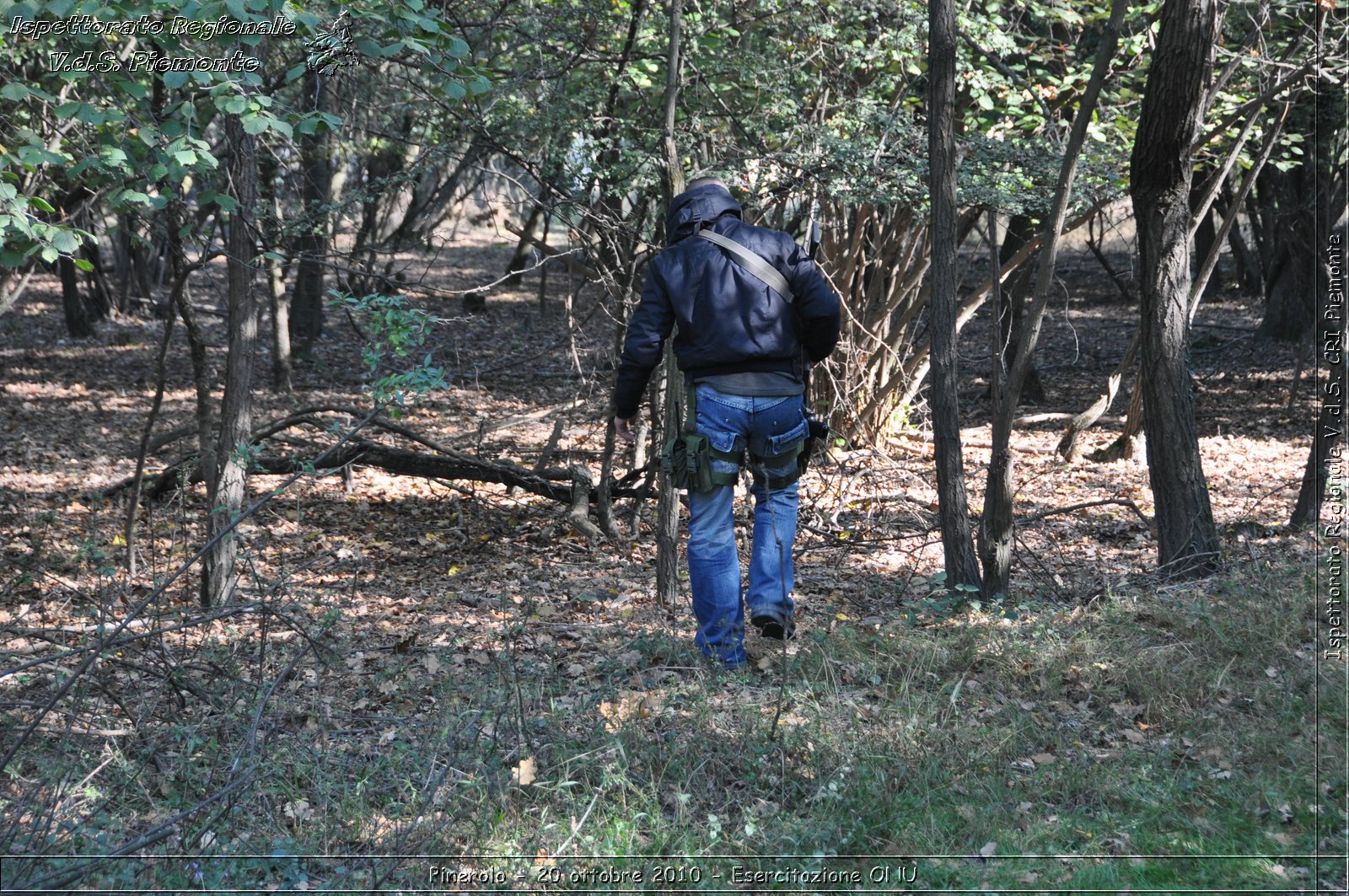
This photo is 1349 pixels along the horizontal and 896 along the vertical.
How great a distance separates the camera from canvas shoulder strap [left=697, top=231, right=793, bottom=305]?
476cm

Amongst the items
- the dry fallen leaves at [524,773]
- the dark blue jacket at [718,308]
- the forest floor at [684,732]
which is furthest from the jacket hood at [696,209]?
the dry fallen leaves at [524,773]

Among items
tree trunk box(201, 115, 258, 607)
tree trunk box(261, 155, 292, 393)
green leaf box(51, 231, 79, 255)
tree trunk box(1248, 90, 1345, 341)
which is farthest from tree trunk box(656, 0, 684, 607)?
tree trunk box(261, 155, 292, 393)

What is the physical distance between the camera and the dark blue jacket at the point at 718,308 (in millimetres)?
4734

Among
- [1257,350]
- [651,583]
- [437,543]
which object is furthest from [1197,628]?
[1257,350]

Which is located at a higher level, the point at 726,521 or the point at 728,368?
the point at 728,368

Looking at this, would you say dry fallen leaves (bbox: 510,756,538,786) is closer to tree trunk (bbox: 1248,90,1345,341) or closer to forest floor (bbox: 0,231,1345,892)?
forest floor (bbox: 0,231,1345,892)

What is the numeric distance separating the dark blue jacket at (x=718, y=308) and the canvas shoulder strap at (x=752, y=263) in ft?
0.08

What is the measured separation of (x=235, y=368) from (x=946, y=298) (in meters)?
4.32

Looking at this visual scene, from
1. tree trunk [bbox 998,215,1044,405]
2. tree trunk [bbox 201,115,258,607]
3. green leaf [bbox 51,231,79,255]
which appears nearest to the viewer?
green leaf [bbox 51,231,79,255]

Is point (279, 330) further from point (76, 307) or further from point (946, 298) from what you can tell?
point (946, 298)

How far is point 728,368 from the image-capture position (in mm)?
4797

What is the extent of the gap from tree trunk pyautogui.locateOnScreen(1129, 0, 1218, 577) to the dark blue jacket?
7.46ft

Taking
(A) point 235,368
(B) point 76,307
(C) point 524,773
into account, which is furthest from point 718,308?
(B) point 76,307

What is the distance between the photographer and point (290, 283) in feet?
66.2
